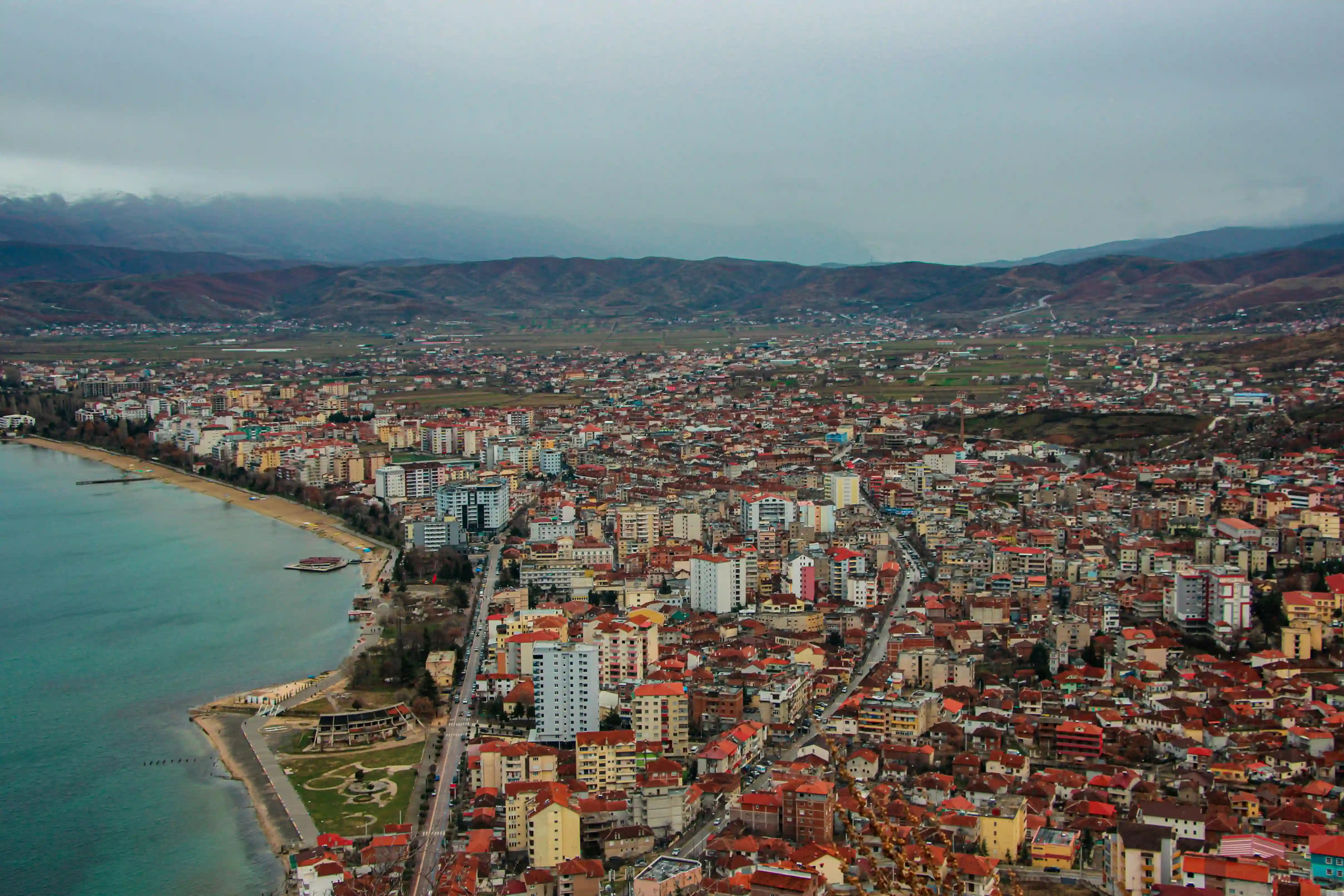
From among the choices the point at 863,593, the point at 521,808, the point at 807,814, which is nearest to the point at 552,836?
the point at 521,808

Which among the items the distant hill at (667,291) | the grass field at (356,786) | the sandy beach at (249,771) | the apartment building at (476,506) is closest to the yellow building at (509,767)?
the grass field at (356,786)

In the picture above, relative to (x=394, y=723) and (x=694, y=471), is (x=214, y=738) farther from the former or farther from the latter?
(x=694, y=471)

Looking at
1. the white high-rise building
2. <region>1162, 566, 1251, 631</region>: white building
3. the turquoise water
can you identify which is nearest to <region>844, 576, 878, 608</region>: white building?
<region>1162, 566, 1251, 631</region>: white building

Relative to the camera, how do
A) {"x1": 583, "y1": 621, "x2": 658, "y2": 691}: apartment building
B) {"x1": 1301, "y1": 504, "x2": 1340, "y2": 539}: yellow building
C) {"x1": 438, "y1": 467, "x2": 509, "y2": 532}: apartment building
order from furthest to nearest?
{"x1": 438, "y1": 467, "x2": 509, "y2": 532}: apartment building → {"x1": 1301, "y1": 504, "x2": 1340, "y2": 539}: yellow building → {"x1": 583, "y1": 621, "x2": 658, "y2": 691}: apartment building

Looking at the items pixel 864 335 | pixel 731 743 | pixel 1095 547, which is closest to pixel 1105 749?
pixel 731 743

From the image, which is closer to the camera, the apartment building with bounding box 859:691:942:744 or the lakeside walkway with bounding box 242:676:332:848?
the lakeside walkway with bounding box 242:676:332:848

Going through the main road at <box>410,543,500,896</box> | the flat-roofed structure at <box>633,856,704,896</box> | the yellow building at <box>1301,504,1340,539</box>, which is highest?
the yellow building at <box>1301,504,1340,539</box>

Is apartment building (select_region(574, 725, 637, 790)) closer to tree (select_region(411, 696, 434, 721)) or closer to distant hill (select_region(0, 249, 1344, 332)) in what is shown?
tree (select_region(411, 696, 434, 721))
